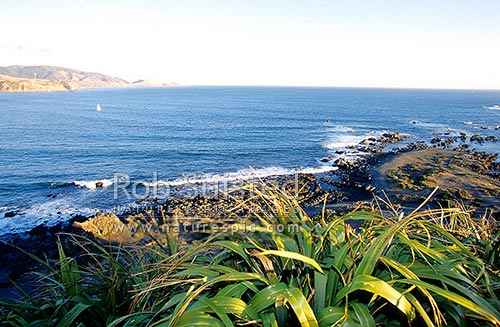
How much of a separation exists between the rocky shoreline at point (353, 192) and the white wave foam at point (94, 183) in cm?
615

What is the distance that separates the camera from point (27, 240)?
55.5 feet

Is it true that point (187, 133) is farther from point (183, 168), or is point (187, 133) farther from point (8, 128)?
point (8, 128)

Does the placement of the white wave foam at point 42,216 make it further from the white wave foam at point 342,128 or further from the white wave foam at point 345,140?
the white wave foam at point 342,128

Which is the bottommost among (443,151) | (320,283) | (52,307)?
(443,151)

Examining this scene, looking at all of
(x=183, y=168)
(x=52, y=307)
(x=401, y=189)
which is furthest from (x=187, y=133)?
(x=52, y=307)

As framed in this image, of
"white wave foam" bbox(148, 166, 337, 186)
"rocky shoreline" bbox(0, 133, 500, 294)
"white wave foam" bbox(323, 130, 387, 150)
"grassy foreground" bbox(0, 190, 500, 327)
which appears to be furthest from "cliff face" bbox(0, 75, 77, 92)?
"grassy foreground" bbox(0, 190, 500, 327)

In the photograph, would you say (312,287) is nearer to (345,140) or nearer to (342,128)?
(345,140)

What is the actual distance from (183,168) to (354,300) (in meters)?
30.5

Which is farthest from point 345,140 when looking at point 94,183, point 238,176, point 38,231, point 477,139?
point 38,231

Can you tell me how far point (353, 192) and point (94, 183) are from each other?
2087 centimetres

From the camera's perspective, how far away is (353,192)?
2502 centimetres

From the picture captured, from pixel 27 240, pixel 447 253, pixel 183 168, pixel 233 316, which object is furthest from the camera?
pixel 183 168

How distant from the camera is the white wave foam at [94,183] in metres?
26.1

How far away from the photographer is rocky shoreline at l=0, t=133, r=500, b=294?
16.2 meters
